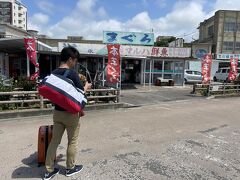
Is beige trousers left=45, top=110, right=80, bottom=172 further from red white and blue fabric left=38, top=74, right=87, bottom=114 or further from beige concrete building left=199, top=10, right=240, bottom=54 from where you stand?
beige concrete building left=199, top=10, right=240, bottom=54

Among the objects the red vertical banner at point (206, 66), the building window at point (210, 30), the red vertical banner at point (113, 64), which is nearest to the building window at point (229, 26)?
the building window at point (210, 30)

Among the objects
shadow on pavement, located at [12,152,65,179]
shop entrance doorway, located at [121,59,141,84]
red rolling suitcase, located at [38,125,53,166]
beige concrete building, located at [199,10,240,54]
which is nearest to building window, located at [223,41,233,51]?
beige concrete building, located at [199,10,240,54]

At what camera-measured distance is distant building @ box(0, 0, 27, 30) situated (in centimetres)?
8481

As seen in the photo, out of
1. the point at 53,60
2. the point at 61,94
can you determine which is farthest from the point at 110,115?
the point at 53,60

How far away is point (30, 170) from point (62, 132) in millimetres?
909

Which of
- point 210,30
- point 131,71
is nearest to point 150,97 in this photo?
point 131,71

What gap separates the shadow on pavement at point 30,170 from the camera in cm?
380

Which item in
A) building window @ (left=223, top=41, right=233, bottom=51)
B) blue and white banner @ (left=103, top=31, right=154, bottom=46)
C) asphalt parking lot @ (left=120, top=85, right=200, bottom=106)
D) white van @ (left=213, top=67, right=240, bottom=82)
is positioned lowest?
asphalt parking lot @ (left=120, top=85, right=200, bottom=106)

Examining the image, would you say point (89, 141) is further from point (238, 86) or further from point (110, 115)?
point (238, 86)

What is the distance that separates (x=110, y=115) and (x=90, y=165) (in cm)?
440

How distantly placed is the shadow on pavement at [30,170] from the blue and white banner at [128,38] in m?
16.4

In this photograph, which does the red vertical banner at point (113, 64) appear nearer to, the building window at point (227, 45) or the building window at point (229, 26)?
the building window at point (227, 45)

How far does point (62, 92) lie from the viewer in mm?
3428

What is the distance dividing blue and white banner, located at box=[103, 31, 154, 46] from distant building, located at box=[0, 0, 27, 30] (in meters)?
69.8
